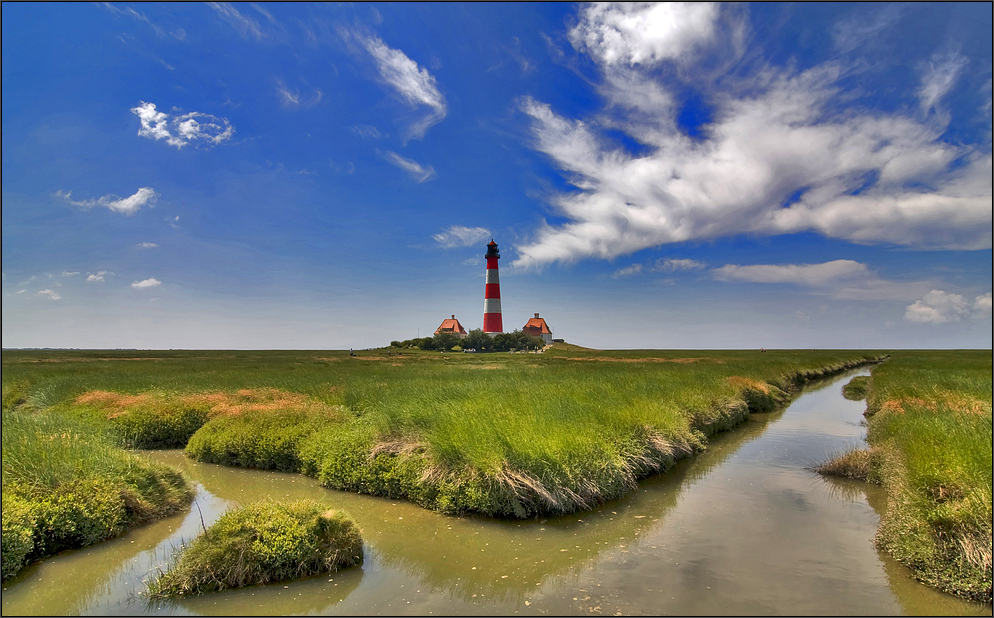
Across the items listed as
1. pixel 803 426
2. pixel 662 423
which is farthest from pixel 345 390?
pixel 803 426

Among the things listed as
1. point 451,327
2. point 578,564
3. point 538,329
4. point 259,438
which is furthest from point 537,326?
point 578,564

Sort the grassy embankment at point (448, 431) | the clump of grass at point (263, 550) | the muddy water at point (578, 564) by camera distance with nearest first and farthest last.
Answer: the muddy water at point (578, 564) < the clump of grass at point (263, 550) < the grassy embankment at point (448, 431)

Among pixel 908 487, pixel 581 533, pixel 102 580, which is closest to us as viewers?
pixel 102 580

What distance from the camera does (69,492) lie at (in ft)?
31.9

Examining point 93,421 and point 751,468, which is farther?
point 93,421

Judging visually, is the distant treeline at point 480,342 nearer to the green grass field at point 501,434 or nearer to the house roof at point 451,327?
the house roof at point 451,327

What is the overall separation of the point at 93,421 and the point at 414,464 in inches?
593

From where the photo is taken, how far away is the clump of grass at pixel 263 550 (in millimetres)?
7742

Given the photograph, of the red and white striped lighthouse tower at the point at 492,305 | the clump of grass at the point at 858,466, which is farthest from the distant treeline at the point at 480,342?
the clump of grass at the point at 858,466

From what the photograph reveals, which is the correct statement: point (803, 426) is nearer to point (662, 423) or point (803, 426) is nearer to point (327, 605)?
point (662, 423)

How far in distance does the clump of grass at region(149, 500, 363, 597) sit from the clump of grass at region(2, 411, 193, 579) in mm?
2964

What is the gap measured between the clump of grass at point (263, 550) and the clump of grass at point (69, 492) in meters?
2.96

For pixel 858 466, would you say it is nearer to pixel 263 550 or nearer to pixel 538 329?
pixel 263 550

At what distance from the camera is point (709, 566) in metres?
8.63
